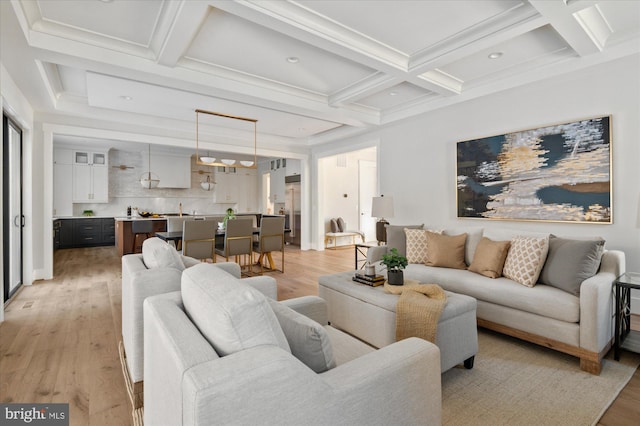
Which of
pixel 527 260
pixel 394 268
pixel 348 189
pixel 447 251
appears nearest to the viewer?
pixel 394 268

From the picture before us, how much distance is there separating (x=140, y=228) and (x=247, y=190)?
4.42 meters

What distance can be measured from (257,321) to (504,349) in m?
2.39

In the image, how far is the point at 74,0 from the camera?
8.38ft

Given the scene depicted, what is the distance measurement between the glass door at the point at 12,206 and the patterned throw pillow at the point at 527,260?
5397 mm

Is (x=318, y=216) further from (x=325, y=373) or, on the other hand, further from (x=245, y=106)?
(x=325, y=373)

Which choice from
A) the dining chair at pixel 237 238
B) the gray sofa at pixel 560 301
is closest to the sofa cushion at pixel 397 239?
the gray sofa at pixel 560 301

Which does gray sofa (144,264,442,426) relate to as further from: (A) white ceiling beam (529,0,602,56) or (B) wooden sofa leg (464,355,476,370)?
(A) white ceiling beam (529,0,602,56)

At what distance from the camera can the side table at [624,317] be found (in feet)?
7.77

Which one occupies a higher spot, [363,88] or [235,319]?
Result: [363,88]

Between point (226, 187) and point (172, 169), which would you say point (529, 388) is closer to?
point (172, 169)

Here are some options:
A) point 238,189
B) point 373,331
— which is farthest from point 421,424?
point 238,189

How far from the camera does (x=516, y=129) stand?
3.99m

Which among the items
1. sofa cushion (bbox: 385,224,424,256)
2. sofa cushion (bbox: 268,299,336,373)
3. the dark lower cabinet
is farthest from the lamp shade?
the dark lower cabinet

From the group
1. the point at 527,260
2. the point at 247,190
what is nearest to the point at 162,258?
the point at 527,260
